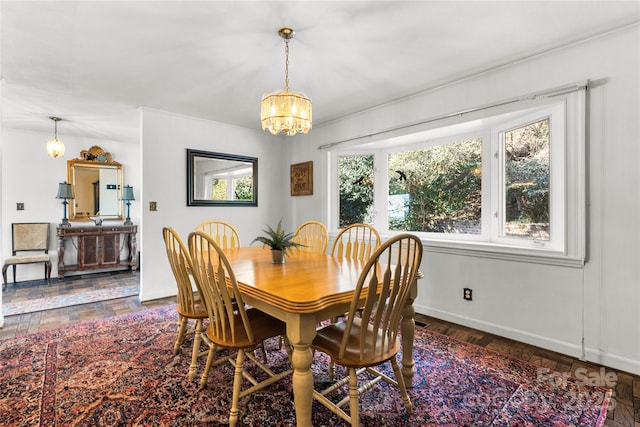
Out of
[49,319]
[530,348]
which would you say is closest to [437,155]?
[530,348]

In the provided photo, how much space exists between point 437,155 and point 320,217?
5.35 ft

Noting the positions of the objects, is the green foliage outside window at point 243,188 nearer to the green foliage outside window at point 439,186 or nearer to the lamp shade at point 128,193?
the green foliage outside window at point 439,186

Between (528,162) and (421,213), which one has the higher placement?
(528,162)

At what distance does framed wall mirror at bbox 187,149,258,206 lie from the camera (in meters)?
3.93

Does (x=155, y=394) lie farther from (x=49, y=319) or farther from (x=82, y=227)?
(x=82, y=227)

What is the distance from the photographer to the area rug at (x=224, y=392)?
1570mm

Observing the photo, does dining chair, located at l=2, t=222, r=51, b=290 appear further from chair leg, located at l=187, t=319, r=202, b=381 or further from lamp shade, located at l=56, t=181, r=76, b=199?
chair leg, located at l=187, t=319, r=202, b=381

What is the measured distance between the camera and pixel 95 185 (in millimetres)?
5113

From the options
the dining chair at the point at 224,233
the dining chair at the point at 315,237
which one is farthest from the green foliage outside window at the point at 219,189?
the dining chair at the point at 315,237

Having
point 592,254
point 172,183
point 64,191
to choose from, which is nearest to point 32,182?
point 64,191

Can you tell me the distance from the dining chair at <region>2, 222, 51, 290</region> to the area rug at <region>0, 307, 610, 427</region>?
2534 mm

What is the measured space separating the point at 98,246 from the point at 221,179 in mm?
2429

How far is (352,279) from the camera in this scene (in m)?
1.65

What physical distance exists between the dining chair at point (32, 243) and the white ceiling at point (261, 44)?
1.96 meters
